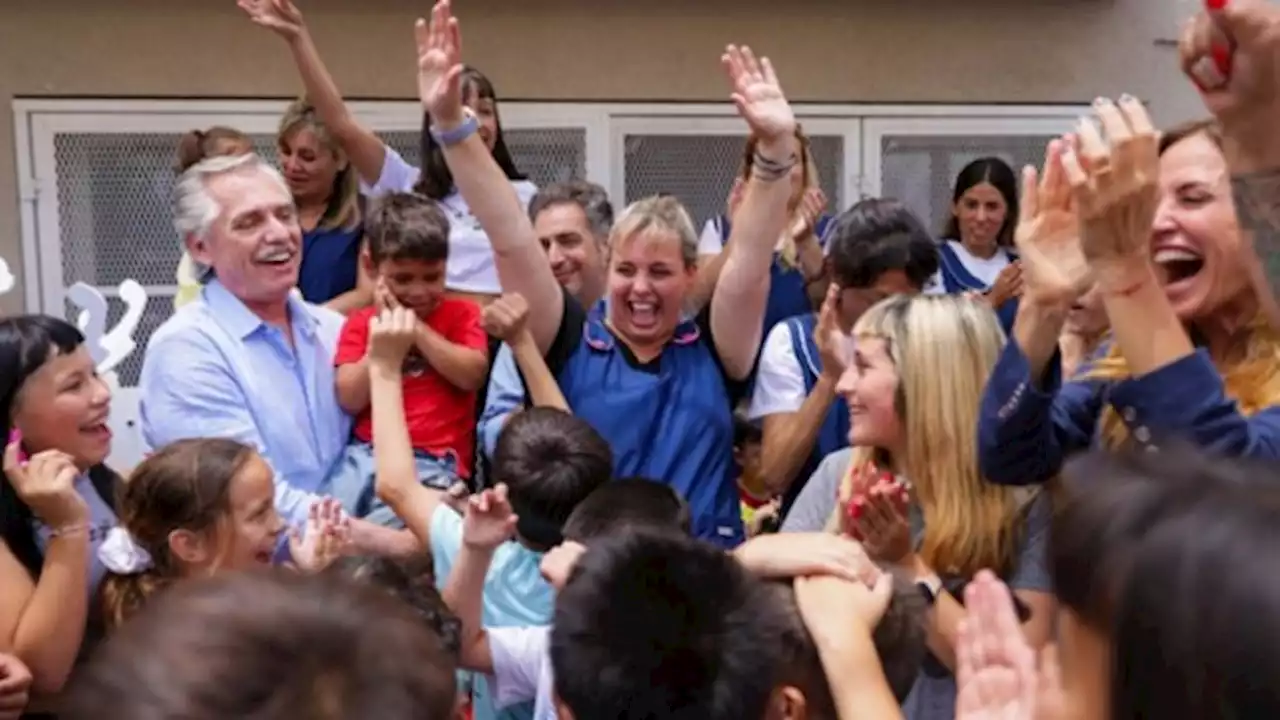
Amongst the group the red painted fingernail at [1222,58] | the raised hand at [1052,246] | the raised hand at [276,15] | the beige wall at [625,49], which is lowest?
the raised hand at [1052,246]

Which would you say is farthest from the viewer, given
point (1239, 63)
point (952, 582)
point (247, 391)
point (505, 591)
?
point (247, 391)

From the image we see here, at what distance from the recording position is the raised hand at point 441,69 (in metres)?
2.50

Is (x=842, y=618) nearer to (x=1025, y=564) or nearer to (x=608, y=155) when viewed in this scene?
(x=1025, y=564)

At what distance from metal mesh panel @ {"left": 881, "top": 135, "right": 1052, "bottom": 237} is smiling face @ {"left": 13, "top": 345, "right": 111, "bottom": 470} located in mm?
3877

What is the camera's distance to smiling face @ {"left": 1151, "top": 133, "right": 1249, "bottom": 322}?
1.60 metres

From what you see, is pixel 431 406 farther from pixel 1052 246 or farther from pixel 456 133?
pixel 1052 246

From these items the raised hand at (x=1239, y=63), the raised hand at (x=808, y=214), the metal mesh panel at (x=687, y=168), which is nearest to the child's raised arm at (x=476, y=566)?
the raised hand at (x=1239, y=63)

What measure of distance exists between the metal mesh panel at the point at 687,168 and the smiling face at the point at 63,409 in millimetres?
3268

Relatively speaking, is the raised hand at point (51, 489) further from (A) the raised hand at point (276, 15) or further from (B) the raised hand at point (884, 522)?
(A) the raised hand at point (276, 15)

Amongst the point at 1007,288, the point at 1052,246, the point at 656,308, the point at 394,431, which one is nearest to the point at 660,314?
the point at 656,308

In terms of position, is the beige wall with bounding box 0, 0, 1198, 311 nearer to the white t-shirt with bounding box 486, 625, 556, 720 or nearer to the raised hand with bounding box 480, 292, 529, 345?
the raised hand with bounding box 480, 292, 529, 345

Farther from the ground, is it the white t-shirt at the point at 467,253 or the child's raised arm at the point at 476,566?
the white t-shirt at the point at 467,253

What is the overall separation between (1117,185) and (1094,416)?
42cm

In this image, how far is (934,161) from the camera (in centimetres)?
557
